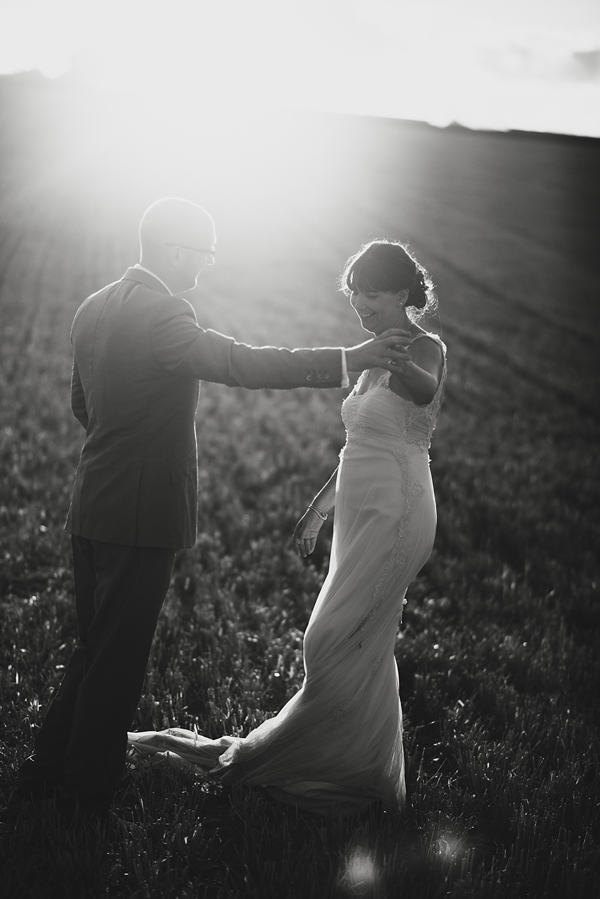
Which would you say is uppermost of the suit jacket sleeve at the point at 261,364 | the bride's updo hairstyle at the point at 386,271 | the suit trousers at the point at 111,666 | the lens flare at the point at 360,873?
the bride's updo hairstyle at the point at 386,271

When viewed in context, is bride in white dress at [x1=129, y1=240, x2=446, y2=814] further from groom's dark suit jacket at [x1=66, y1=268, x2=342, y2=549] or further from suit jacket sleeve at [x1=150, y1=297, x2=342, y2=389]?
groom's dark suit jacket at [x1=66, y1=268, x2=342, y2=549]

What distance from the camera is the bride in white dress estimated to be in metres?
3.16

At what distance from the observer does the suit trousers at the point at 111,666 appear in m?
3.06

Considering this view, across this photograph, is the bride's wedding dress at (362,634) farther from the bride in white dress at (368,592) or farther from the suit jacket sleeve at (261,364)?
the suit jacket sleeve at (261,364)

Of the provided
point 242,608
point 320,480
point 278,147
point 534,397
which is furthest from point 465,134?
point 242,608

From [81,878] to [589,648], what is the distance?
374 cm

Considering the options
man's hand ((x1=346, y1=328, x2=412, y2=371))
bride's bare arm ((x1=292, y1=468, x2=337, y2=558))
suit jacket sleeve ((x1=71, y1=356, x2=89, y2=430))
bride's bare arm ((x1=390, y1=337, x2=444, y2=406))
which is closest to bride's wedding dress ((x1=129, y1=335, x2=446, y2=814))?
bride's bare arm ((x1=390, y1=337, x2=444, y2=406))

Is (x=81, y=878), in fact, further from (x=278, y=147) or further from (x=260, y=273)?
(x=278, y=147)

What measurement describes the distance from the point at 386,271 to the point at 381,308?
172mm

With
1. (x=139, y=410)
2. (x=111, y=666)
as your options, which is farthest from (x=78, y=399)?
(x=111, y=666)

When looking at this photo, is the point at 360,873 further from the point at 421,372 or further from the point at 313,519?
the point at 421,372

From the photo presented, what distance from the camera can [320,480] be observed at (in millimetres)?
8469

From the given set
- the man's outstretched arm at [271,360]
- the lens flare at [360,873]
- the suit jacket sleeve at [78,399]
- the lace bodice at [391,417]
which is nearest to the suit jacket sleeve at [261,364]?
the man's outstretched arm at [271,360]

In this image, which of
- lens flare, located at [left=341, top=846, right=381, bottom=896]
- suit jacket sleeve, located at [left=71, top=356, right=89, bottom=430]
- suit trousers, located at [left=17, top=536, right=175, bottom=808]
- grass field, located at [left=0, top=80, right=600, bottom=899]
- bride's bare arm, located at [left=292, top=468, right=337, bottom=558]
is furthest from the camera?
bride's bare arm, located at [left=292, top=468, right=337, bottom=558]
